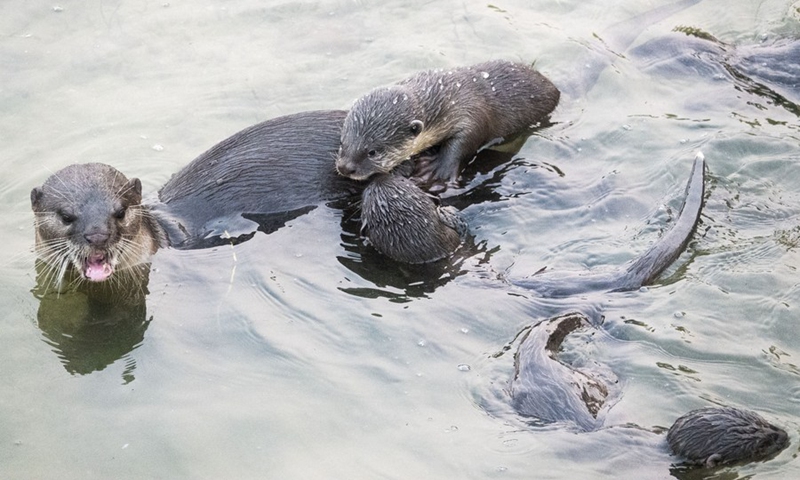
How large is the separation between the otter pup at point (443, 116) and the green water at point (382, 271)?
0.24 m

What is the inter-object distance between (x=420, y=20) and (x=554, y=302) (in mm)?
3331

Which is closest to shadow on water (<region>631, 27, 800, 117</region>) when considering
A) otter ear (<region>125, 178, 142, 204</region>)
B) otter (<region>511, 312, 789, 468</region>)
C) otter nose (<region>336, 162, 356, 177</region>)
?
otter nose (<region>336, 162, 356, 177</region>)

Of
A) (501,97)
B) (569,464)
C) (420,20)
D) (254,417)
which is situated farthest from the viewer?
(420,20)

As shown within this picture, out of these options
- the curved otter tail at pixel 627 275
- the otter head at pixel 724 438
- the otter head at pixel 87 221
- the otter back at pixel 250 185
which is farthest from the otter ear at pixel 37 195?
the otter head at pixel 724 438

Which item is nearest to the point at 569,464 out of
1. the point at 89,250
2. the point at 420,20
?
the point at 89,250

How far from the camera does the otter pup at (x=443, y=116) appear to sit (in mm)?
5223

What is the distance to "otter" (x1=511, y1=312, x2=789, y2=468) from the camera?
3.55 metres

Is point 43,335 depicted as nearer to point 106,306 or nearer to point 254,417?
point 106,306

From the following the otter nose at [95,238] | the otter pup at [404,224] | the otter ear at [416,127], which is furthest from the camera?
the otter ear at [416,127]

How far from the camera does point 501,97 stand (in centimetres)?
591

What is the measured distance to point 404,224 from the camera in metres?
4.80

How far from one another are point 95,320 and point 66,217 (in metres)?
0.54

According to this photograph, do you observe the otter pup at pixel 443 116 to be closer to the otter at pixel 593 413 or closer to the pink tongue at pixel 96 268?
the pink tongue at pixel 96 268

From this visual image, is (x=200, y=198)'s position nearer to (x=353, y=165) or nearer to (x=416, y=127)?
(x=353, y=165)
